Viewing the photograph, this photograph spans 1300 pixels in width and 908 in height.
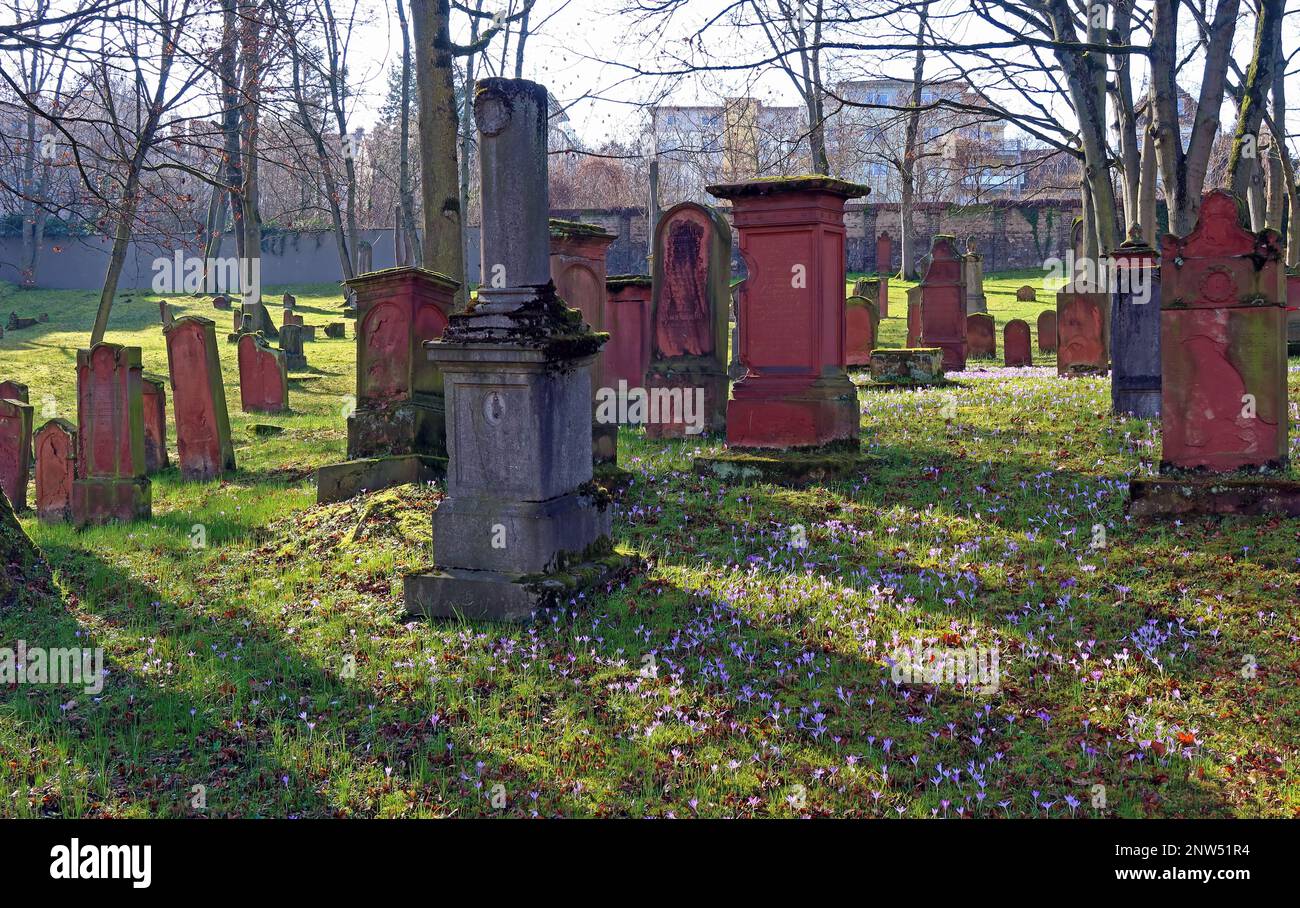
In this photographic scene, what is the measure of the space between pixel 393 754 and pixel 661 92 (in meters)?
10.5

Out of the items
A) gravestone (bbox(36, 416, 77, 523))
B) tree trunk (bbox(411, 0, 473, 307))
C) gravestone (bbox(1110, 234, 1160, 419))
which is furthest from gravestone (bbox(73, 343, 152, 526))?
gravestone (bbox(1110, 234, 1160, 419))

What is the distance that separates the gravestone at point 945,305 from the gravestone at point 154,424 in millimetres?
12576

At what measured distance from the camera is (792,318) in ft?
32.1

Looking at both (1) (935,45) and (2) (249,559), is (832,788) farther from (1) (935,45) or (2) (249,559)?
(1) (935,45)

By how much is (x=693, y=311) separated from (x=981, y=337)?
12600 millimetres

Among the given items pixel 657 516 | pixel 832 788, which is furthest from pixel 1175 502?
pixel 832 788

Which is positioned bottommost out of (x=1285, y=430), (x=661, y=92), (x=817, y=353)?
(x=1285, y=430)

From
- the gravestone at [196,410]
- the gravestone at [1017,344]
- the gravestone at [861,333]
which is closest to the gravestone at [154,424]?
the gravestone at [196,410]

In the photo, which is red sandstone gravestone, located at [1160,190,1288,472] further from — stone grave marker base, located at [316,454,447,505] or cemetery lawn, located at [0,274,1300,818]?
stone grave marker base, located at [316,454,447,505]

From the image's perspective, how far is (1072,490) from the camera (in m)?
8.25

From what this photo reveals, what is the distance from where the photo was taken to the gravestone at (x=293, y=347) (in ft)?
76.5

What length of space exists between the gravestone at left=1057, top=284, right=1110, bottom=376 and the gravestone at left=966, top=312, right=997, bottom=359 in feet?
20.0

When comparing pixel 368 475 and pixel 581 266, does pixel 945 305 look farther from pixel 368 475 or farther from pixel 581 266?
pixel 368 475

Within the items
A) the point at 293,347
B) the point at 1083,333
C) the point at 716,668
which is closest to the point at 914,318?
the point at 1083,333
